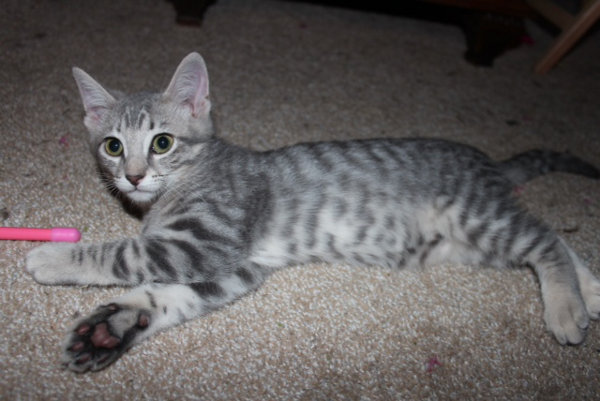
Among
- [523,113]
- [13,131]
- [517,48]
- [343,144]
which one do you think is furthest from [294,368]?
[517,48]

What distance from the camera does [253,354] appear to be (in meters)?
0.99

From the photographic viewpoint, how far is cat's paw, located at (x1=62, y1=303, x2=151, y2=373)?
0.89 m

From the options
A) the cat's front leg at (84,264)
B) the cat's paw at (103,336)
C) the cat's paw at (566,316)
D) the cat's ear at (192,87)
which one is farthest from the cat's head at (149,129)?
the cat's paw at (566,316)

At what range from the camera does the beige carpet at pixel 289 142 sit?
0.96 meters

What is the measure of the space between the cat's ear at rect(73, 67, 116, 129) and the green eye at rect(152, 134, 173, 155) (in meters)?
0.20

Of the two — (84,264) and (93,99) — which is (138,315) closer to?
(84,264)

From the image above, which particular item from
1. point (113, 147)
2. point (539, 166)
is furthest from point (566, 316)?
point (113, 147)

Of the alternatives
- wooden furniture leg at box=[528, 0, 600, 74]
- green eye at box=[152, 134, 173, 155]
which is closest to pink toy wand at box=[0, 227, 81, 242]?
green eye at box=[152, 134, 173, 155]

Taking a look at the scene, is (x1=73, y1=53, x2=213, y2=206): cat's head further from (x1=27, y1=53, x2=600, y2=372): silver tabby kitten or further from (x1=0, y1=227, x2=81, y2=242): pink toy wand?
(x1=0, y1=227, x2=81, y2=242): pink toy wand

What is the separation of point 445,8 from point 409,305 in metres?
2.14

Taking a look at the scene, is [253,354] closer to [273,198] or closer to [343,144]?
[273,198]

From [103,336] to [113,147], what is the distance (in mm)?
497

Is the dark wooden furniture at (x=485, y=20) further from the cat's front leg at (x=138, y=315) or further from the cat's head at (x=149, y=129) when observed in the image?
the cat's front leg at (x=138, y=315)

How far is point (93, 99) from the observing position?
48.5 inches
